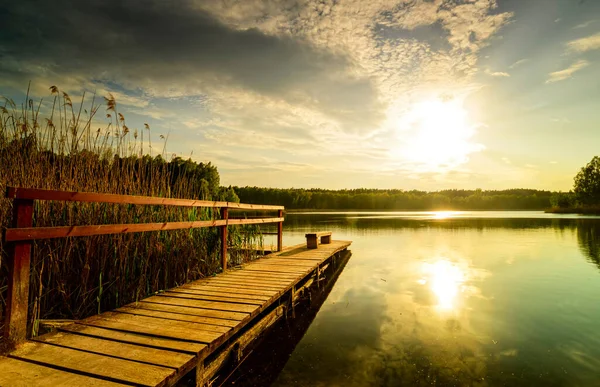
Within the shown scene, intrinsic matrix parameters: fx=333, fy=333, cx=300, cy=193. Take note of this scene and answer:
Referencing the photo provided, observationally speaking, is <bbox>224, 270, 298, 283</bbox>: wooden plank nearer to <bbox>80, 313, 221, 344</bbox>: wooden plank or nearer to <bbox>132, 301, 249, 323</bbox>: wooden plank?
<bbox>132, 301, 249, 323</bbox>: wooden plank

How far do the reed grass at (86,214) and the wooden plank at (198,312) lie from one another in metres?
0.54

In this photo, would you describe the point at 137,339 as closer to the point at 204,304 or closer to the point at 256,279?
the point at 204,304

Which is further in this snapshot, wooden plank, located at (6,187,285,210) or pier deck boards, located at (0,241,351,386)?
wooden plank, located at (6,187,285,210)

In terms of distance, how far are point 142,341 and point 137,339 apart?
7 centimetres

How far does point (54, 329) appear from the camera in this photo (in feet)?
9.70

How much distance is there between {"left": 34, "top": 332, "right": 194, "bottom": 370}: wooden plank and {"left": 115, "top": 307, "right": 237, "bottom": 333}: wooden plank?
0.57m

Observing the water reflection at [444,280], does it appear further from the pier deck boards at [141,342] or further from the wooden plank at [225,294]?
the pier deck boards at [141,342]

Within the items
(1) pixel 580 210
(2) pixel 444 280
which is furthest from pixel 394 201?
(2) pixel 444 280

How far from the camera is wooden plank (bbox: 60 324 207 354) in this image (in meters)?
2.64

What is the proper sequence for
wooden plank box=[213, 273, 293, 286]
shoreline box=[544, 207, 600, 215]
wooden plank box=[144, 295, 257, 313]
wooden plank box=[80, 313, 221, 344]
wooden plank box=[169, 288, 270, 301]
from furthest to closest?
shoreline box=[544, 207, 600, 215] → wooden plank box=[213, 273, 293, 286] → wooden plank box=[169, 288, 270, 301] → wooden plank box=[144, 295, 257, 313] → wooden plank box=[80, 313, 221, 344]

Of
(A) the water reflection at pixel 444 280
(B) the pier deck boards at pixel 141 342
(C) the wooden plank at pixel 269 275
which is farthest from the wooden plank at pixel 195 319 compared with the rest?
(A) the water reflection at pixel 444 280

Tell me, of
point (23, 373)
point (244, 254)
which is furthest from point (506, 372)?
point (244, 254)

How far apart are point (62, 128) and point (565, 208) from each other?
75.6 meters

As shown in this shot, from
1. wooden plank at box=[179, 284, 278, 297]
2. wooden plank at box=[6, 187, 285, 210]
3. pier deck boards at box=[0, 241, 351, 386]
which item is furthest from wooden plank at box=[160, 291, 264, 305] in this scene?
wooden plank at box=[6, 187, 285, 210]
